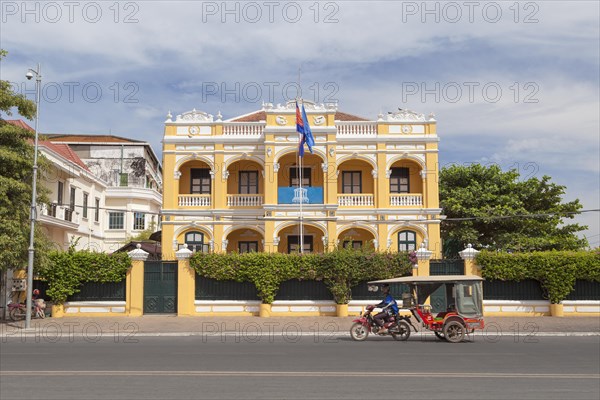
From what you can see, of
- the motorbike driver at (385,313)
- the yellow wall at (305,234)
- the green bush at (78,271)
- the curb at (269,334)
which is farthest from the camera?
the yellow wall at (305,234)

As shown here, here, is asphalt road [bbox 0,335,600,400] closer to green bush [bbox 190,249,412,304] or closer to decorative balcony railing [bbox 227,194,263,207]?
green bush [bbox 190,249,412,304]

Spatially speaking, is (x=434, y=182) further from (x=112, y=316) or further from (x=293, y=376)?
(x=293, y=376)

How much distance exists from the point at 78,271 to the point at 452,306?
1444 cm

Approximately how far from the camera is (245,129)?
116ft

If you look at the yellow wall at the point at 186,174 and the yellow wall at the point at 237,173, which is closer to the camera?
the yellow wall at the point at 186,174

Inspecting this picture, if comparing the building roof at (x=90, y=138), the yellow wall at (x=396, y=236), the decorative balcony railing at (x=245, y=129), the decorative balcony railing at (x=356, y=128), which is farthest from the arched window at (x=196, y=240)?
the building roof at (x=90, y=138)

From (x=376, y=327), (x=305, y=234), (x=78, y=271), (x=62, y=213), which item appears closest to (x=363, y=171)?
(x=305, y=234)

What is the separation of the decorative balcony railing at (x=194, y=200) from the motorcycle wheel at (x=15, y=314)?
12685 millimetres

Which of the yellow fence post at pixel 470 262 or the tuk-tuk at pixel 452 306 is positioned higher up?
the yellow fence post at pixel 470 262

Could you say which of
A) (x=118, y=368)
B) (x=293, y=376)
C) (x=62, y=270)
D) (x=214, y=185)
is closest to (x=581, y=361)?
(x=293, y=376)

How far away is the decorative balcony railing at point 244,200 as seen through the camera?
3538cm

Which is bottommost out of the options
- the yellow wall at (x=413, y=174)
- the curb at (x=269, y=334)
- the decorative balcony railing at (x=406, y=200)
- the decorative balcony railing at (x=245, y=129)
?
the curb at (x=269, y=334)

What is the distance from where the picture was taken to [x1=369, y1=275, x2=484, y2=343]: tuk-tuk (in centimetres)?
1739

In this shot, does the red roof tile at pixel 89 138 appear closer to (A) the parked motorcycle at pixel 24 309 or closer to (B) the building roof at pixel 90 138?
(B) the building roof at pixel 90 138
